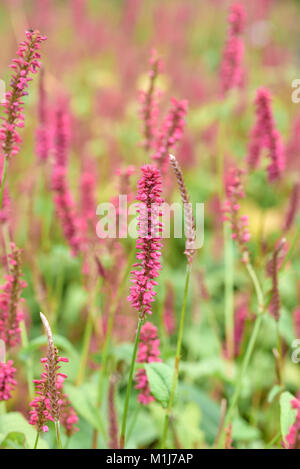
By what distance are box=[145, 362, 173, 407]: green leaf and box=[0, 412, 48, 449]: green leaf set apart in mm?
345

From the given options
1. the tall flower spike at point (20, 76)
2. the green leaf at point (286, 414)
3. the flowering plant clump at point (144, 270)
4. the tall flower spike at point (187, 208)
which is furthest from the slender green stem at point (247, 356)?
the tall flower spike at point (20, 76)

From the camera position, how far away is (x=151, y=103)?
173 centimetres

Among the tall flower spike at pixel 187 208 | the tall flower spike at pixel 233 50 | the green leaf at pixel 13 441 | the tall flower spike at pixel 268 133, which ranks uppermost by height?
the tall flower spike at pixel 233 50

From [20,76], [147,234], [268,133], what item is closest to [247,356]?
[147,234]

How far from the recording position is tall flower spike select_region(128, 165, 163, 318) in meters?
1.10

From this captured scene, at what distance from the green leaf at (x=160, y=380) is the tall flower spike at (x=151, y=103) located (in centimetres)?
76

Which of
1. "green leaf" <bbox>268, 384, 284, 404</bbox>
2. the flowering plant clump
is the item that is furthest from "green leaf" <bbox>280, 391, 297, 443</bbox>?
"green leaf" <bbox>268, 384, 284, 404</bbox>

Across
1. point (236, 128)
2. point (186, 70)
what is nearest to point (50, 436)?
point (236, 128)

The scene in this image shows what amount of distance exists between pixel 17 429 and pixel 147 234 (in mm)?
683

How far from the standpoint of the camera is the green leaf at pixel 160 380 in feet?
4.36

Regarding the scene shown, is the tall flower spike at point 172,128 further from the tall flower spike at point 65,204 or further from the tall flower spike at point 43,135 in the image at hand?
the tall flower spike at point 43,135

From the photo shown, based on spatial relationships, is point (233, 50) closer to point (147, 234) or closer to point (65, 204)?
point (65, 204)

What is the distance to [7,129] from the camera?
1.22 meters

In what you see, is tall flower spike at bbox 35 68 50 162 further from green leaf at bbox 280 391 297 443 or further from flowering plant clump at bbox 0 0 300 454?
green leaf at bbox 280 391 297 443
